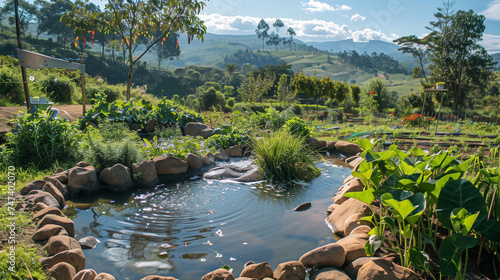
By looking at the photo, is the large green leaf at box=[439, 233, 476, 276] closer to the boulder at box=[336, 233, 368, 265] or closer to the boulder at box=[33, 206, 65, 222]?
the boulder at box=[336, 233, 368, 265]

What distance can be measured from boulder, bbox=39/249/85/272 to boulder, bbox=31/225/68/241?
38 centimetres

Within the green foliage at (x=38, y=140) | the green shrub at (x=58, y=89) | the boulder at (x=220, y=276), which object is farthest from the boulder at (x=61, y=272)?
the green shrub at (x=58, y=89)

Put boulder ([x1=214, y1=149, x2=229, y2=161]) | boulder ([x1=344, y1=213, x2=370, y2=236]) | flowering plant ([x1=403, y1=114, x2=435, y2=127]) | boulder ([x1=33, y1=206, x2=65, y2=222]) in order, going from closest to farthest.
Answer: boulder ([x1=33, y1=206, x2=65, y2=222]) → boulder ([x1=344, y1=213, x2=370, y2=236]) → boulder ([x1=214, y1=149, x2=229, y2=161]) → flowering plant ([x1=403, y1=114, x2=435, y2=127])

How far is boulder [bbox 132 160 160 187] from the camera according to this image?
4398mm

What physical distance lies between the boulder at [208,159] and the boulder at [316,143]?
255 centimetres

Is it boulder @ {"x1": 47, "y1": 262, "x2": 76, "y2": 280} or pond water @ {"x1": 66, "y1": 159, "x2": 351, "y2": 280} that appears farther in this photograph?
pond water @ {"x1": 66, "y1": 159, "x2": 351, "y2": 280}

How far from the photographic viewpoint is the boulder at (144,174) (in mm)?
4398

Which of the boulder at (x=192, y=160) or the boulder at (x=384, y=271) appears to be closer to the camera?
the boulder at (x=384, y=271)

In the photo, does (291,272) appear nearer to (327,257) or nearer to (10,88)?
(327,257)

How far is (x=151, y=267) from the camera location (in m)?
2.48

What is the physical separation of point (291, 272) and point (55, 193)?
8.99 feet

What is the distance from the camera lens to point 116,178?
413cm

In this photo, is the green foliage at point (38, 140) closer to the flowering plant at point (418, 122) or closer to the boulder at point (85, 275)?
the boulder at point (85, 275)

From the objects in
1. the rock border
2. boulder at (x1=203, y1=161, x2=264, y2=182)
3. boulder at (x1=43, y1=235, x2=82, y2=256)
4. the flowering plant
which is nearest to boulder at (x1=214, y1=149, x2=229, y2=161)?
boulder at (x1=203, y1=161, x2=264, y2=182)
